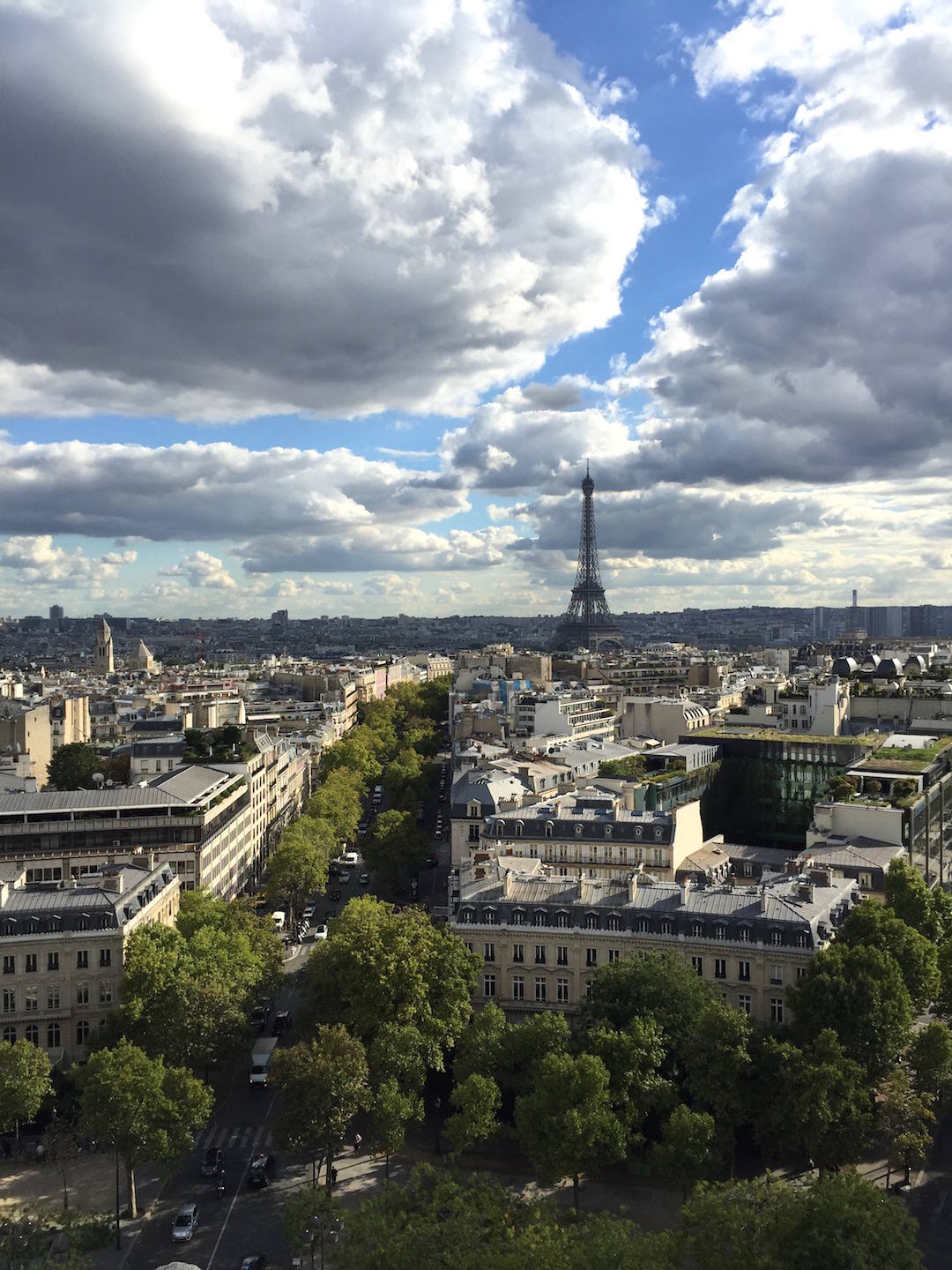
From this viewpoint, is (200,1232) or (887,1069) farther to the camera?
→ (887,1069)

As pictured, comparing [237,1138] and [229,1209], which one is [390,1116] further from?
[237,1138]

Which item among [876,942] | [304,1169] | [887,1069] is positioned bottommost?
[304,1169]

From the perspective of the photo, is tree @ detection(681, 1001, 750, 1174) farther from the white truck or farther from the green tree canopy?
the white truck

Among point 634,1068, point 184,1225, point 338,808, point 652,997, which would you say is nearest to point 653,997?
point 652,997

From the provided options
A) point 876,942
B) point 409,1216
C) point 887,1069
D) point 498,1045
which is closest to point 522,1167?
point 498,1045

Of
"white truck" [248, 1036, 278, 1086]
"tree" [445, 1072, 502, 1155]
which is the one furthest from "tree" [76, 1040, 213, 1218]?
"tree" [445, 1072, 502, 1155]

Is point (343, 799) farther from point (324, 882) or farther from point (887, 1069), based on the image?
point (887, 1069)

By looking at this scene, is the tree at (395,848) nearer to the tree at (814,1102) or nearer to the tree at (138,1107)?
the tree at (138,1107)
